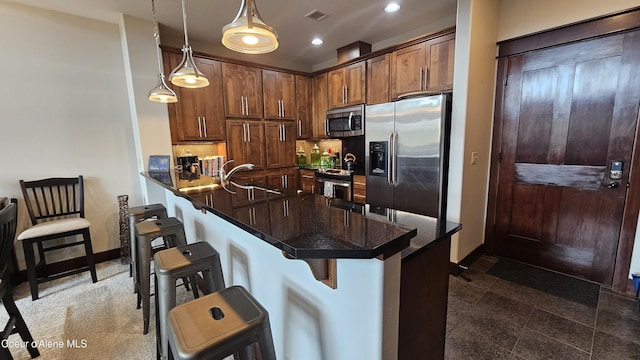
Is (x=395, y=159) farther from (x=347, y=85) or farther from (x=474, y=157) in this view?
(x=347, y=85)

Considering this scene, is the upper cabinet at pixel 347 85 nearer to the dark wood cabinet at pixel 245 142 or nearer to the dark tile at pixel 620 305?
the dark wood cabinet at pixel 245 142

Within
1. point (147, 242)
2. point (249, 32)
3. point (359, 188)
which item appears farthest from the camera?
point (359, 188)

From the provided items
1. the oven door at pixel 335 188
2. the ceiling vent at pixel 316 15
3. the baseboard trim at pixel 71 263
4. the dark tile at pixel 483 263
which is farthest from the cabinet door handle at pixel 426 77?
the baseboard trim at pixel 71 263

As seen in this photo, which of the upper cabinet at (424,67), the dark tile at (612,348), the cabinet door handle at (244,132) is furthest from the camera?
the cabinet door handle at (244,132)

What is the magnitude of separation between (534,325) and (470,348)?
1.97 feet

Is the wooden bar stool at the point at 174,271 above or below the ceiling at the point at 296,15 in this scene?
below

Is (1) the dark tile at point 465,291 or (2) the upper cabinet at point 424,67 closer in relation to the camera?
(1) the dark tile at point 465,291

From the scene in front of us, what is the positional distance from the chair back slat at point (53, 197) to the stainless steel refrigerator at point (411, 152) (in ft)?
10.6

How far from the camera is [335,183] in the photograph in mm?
3793

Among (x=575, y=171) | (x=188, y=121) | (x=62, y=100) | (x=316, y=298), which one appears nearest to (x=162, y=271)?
(x=316, y=298)

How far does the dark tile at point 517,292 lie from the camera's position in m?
2.23

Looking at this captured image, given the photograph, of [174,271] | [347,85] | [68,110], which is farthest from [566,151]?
[68,110]

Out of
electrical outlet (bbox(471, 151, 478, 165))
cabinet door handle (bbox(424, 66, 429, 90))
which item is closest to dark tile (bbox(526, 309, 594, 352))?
electrical outlet (bbox(471, 151, 478, 165))

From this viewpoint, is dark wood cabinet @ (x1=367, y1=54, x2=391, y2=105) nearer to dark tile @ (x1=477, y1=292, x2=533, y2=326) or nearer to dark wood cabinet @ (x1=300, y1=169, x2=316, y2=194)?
dark wood cabinet @ (x1=300, y1=169, x2=316, y2=194)
